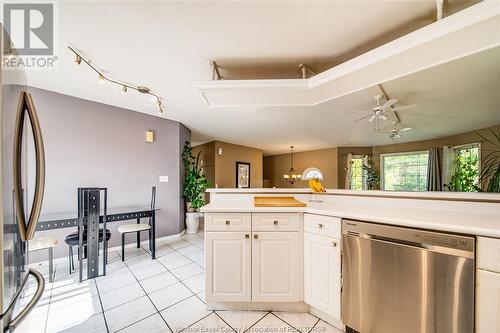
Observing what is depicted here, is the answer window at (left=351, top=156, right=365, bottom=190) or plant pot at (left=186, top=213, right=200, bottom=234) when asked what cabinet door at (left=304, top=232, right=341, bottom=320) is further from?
window at (left=351, top=156, right=365, bottom=190)

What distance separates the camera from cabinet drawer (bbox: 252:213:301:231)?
1.54m

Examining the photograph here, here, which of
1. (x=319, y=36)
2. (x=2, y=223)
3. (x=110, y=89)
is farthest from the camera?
(x=110, y=89)

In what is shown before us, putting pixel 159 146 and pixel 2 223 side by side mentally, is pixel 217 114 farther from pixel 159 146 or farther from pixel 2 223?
pixel 2 223

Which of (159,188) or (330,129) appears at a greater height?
(330,129)

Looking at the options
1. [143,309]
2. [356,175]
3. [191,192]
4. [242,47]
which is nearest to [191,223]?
[191,192]

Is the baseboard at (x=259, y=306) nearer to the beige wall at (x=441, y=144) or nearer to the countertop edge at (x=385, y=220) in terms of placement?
the countertop edge at (x=385, y=220)

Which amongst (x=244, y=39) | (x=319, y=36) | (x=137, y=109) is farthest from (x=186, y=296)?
(x=137, y=109)

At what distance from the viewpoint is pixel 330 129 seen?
4246mm

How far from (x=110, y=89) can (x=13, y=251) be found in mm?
2367

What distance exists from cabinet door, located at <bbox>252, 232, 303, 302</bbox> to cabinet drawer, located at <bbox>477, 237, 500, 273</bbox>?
3.25 feet

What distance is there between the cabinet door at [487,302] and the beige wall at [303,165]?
19.3 ft

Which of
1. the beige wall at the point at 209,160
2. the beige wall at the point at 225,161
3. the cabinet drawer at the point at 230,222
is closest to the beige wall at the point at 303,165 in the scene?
the beige wall at the point at 225,161

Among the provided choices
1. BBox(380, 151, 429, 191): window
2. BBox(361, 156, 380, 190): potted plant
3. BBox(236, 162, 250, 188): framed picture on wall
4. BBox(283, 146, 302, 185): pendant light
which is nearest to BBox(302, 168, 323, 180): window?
BBox(283, 146, 302, 185): pendant light

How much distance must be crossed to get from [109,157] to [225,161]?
330 cm
